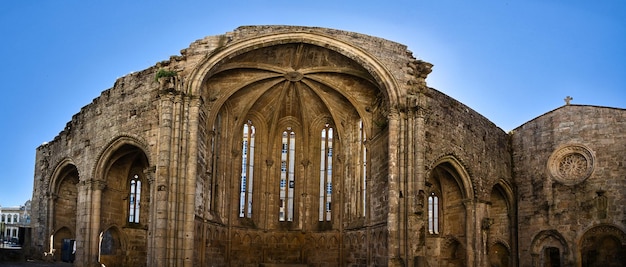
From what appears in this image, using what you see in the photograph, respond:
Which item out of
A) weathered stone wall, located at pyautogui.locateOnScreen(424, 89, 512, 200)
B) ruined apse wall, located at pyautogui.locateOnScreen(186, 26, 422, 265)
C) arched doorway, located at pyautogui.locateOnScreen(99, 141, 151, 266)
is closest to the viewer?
ruined apse wall, located at pyautogui.locateOnScreen(186, 26, 422, 265)

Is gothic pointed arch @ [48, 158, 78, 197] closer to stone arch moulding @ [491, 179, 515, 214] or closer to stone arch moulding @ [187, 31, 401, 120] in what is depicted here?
stone arch moulding @ [187, 31, 401, 120]

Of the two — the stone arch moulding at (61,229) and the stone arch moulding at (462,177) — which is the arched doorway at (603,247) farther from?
the stone arch moulding at (61,229)

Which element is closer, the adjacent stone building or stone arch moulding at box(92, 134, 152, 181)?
the adjacent stone building

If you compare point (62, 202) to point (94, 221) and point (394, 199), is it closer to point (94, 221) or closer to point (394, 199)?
point (94, 221)

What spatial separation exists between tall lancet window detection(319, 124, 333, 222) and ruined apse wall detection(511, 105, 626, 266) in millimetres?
7690

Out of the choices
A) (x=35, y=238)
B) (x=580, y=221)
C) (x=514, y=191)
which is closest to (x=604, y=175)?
(x=580, y=221)

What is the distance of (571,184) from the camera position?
24625 mm

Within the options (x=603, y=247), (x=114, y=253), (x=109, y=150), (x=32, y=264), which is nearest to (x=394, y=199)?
(x=603, y=247)

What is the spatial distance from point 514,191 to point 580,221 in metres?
3.07

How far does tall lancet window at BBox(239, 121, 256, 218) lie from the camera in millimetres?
26938

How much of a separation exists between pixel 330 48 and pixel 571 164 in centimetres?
1038

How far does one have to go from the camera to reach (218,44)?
2172 cm

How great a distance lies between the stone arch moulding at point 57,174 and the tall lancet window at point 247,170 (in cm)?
663

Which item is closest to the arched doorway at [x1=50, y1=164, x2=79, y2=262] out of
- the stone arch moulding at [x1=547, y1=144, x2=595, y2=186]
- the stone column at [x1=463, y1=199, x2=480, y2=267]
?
the stone column at [x1=463, y1=199, x2=480, y2=267]
